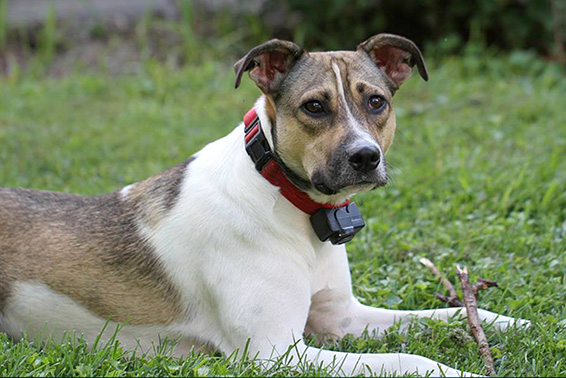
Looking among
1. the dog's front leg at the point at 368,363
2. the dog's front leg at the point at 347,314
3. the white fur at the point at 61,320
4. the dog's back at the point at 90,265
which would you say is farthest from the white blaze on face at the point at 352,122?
the white fur at the point at 61,320

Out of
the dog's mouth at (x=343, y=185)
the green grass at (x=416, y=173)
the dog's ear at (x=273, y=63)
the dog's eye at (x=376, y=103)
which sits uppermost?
the dog's ear at (x=273, y=63)

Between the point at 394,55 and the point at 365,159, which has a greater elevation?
the point at 394,55

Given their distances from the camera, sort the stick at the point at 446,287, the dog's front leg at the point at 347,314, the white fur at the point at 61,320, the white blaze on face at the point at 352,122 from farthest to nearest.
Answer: the stick at the point at 446,287, the dog's front leg at the point at 347,314, the white fur at the point at 61,320, the white blaze on face at the point at 352,122

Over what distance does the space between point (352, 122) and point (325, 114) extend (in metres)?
0.14

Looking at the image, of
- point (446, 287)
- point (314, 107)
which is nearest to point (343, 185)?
point (314, 107)

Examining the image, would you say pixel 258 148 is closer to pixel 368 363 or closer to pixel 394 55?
pixel 394 55

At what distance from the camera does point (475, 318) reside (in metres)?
4.15

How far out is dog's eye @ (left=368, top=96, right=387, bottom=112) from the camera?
12.9 ft

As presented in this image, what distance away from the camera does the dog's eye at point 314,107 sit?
3854mm

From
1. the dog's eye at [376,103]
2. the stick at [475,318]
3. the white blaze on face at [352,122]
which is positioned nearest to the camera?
the white blaze on face at [352,122]

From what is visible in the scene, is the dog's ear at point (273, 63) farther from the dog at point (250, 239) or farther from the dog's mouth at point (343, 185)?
the dog's mouth at point (343, 185)

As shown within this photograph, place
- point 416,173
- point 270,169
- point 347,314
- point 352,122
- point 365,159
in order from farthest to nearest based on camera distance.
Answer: point 416,173
point 347,314
point 270,169
point 352,122
point 365,159

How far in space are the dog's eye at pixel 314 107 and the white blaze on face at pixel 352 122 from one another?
3.9 inches

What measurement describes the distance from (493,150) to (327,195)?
3598 millimetres
